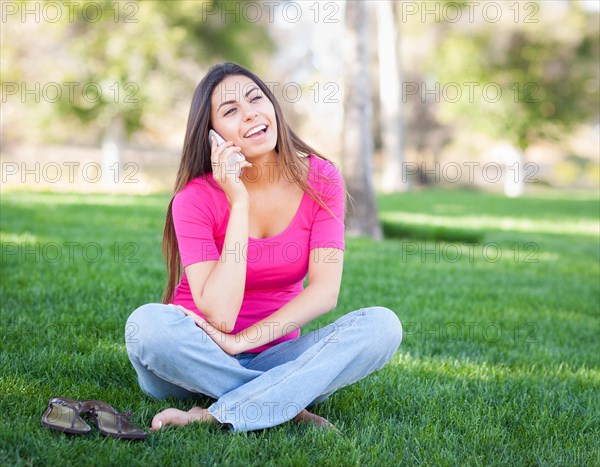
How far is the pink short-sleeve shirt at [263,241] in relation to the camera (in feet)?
9.62

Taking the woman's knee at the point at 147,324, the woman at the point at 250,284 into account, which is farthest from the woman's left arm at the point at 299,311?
the woman's knee at the point at 147,324

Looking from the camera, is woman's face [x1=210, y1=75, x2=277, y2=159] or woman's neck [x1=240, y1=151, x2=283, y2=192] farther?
woman's neck [x1=240, y1=151, x2=283, y2=192]

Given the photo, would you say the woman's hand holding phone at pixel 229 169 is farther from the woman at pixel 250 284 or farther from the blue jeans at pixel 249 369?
the blue jeans at pixel 249 369

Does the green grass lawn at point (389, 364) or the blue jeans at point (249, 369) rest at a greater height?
the blue jeans at point (249, 369)

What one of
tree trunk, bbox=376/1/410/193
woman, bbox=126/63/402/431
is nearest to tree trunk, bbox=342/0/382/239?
woman, bbox=126/63/402/431

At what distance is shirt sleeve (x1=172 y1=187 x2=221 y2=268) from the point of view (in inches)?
114

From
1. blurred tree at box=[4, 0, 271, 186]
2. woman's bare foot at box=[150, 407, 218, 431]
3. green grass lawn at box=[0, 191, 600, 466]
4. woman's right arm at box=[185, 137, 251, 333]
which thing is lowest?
green grass lawn at box=[0, 191, 600, 466]

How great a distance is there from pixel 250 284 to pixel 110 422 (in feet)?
2.76

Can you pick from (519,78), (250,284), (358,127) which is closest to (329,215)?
(250,284)

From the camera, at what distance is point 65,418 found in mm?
2510

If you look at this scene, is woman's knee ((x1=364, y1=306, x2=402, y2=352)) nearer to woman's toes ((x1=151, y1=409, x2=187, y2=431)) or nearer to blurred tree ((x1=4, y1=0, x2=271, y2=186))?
woman's toes ((x1=151, y1=409, x2=187, y2=431))

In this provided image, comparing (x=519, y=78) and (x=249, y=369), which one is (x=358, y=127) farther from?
(x=519, y=78)

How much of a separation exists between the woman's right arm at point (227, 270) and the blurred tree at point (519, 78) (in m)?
23.2

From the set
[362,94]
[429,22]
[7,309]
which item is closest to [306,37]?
[429,22]
